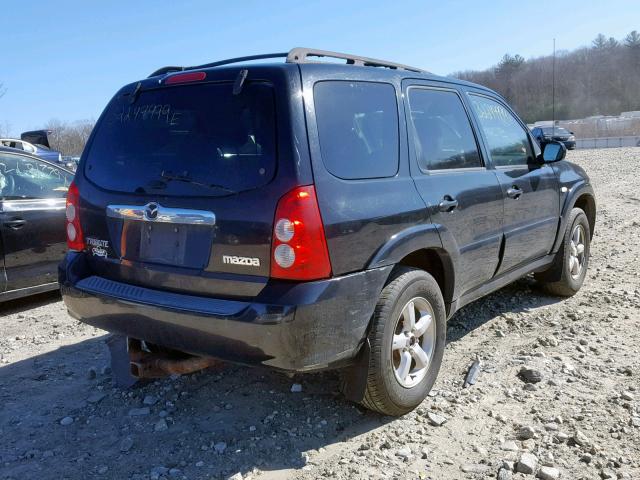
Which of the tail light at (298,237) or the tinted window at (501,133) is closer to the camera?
the tail light at (298,237)

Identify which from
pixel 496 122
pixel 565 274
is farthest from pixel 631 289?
pixel 496 122

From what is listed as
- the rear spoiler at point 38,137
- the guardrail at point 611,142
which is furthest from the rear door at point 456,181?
the guardrail at point 611,142

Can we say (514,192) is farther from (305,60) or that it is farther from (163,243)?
(163,243)

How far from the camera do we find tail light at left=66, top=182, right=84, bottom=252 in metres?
3.31

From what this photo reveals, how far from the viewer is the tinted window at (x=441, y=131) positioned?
342 centimetres

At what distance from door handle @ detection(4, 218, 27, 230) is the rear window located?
2.31 meters

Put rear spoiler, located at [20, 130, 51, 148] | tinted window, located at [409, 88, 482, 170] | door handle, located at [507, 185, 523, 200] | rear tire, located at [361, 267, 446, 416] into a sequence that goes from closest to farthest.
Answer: rear tire, located at [361, 267, 446, 416] → tinted window, located at [409, 88, 482, 170] → door handle, located at [507, 185, 523, 200] → rear spoiler, located at [20, 130, 51, 148]

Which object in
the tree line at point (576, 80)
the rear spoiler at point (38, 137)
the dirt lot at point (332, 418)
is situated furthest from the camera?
the tree line at point (576, 80)

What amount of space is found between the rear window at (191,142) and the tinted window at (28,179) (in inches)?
97.3

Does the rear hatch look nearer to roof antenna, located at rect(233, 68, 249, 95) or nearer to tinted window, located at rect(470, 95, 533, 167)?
roof antenna, located at rect(233, 68, 249, 95)

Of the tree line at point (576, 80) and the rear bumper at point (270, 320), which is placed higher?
the tree line at point (576, 80)

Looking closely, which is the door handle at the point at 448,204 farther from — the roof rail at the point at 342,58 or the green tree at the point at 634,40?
the green tree at the point at 634,40

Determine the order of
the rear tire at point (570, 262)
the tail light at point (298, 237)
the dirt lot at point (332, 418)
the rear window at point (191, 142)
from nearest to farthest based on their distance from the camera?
the tail light at point (298, 237), the rear window at point (191, 142), the dirt lot at point (332, 418), the rear tire at point (570, 262)

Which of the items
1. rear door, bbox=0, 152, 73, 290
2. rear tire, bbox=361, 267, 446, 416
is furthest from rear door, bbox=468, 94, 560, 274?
rear door, bbox=0, 152, 73, 290
